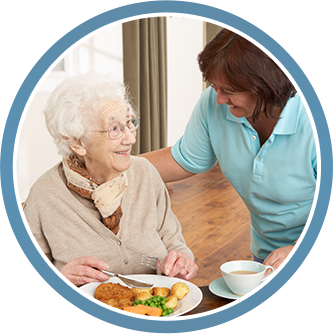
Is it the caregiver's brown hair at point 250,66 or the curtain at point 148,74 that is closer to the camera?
the caregiver's brown hair at point 250,66

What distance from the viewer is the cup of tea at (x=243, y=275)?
2.59 feet

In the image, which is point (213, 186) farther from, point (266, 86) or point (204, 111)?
point (266, 86)

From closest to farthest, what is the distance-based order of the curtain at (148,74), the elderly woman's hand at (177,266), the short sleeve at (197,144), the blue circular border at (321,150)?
the blue circular border at (321,150)
the elderly woman's hand at (177,266)
the short sleeve at (197,144)
the curtain at (148,74)

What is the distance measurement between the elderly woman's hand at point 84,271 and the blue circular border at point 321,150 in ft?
0.55

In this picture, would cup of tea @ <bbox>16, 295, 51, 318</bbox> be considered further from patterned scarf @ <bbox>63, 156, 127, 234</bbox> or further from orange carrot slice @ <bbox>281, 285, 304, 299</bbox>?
orange carrot slice @ <bbox>281, 285, 304, 299</bbox>

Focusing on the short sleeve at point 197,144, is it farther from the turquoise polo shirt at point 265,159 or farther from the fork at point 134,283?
the fork at point 134,283

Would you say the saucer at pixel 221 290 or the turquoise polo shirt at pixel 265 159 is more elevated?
the turquoise polo shirt at pixel 265 159

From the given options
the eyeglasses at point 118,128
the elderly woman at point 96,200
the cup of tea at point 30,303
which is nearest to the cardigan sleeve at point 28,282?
the elderly woman at point 96,200

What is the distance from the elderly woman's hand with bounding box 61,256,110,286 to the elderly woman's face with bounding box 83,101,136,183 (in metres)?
0.21

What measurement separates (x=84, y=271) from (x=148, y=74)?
88 cm

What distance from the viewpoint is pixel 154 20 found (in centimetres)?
145

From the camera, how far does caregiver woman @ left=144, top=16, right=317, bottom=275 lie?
0.89m

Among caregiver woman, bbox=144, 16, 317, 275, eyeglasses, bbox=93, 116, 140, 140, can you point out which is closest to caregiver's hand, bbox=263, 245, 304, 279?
caregiver woman, bbox=144, 16, 317, 275

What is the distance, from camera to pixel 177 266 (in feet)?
3.27
